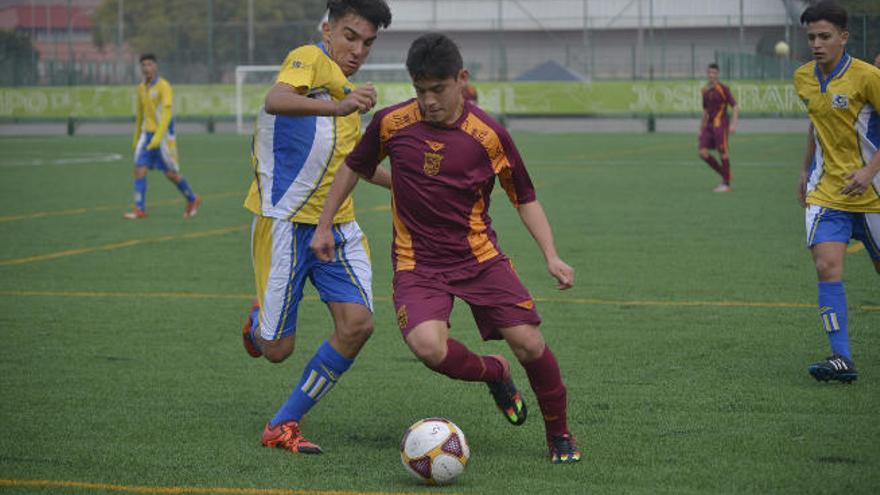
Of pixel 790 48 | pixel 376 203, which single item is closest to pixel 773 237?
pixel 376 203

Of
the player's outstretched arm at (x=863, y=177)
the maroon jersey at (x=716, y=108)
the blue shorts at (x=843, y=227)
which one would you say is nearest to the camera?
the player's outstretched arm at (x=863, y=177)

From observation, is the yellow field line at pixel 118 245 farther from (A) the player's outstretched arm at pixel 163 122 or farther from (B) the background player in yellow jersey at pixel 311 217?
(B) the background player in yellow jersey at pixel 311 217

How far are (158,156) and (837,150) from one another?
11747mm

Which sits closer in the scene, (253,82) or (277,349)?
(277,349)

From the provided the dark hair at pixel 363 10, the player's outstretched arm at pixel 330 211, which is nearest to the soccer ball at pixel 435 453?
the player's outstretched arm at pixel 330 211

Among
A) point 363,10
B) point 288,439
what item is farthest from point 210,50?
point 288,439

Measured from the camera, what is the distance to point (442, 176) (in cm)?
562

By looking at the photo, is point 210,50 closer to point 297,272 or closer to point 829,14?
point 829,14

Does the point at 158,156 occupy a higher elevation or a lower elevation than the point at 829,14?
lower

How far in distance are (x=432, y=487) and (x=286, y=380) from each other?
2.45 metres

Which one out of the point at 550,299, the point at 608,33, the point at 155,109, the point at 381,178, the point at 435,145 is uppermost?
the point at 608,33

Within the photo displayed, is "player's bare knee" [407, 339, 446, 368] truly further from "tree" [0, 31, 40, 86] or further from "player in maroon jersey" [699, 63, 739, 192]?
"tree" [0, 31, 40, 86]

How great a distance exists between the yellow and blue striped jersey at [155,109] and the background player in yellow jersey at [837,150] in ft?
37.3

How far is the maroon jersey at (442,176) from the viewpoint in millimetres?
5609
